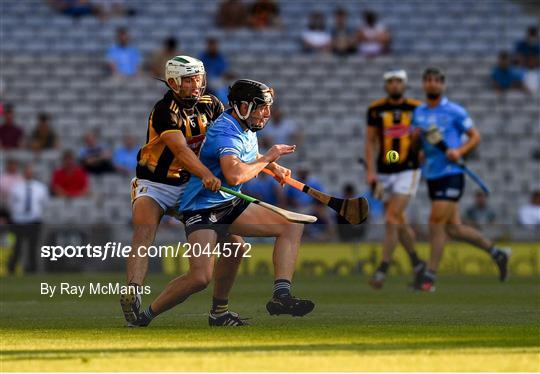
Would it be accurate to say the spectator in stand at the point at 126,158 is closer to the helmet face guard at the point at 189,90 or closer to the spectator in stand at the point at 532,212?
the spectator in stand at the point at 532,212

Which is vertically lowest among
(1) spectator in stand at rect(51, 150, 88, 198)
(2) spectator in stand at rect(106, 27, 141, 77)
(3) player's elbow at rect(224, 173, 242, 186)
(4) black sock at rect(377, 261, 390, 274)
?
(1) spectator in stand at rect(51, 150, 88, 198)

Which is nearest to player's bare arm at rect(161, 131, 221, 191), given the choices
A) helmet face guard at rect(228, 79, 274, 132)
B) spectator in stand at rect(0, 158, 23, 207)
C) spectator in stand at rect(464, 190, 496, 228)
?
helmet face guard at rect(228, 79, 274, 132)

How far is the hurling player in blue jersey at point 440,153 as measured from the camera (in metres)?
15.5

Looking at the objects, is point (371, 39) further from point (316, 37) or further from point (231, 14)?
point (231, 14)

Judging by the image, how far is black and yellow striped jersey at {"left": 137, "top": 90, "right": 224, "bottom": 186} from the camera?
33.9ft

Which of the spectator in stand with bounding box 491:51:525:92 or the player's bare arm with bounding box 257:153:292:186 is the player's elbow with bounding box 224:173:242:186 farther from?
the spectator in stand with bounding box 491:51:525:92

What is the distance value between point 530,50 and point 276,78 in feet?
16.2

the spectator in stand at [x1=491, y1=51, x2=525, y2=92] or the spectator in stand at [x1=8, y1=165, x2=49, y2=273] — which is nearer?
the spectator in stand at [x1=8, y1=165, x2=49, y2=273]

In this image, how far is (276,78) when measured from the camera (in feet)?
86.7

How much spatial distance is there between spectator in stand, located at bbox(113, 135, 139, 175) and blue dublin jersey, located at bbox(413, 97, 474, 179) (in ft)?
28.6

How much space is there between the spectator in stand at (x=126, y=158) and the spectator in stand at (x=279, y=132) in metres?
2.25

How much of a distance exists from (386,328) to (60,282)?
8.91 meters

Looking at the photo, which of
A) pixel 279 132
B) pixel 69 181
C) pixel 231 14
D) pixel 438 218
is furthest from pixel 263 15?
pixel 438 218

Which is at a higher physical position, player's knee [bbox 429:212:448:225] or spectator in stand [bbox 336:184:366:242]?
player's knee [bbox 429:212:448:225]
